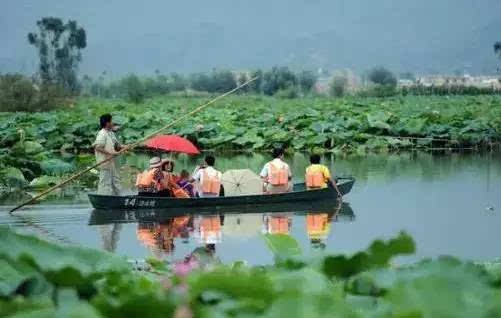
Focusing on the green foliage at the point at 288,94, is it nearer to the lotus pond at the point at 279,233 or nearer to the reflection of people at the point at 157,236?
the lotus pond at the point at 279,233

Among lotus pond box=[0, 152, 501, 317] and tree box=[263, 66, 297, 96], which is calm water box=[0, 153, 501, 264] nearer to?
lotus pond box=[0, 152, 501, 317]

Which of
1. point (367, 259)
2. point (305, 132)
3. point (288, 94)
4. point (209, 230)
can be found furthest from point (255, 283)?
point (288, 94)

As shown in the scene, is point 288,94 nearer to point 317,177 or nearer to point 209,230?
point 317,177

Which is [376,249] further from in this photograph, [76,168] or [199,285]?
[76,168]

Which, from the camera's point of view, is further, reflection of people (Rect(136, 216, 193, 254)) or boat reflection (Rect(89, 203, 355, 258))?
boat reflection (Rect(89, 203, 355, 258))

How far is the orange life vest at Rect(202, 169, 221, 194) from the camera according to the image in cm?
1354

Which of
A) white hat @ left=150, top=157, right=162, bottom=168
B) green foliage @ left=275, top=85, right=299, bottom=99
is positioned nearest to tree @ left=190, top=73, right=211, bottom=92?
green foliage @ left=275, top=85, right=299, bottom=99

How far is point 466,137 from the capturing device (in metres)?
26.0

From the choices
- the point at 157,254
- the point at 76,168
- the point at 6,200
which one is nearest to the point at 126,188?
the point at 76,168

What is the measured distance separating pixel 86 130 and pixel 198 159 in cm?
378

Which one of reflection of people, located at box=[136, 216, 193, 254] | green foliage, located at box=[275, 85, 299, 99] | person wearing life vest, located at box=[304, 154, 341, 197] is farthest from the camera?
→ green foliage, located at box=[275, 85, 299, 99]

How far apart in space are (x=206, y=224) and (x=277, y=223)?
871 mm

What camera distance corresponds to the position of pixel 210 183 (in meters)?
13.5

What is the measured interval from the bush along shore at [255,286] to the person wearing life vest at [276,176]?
11.3 meters
